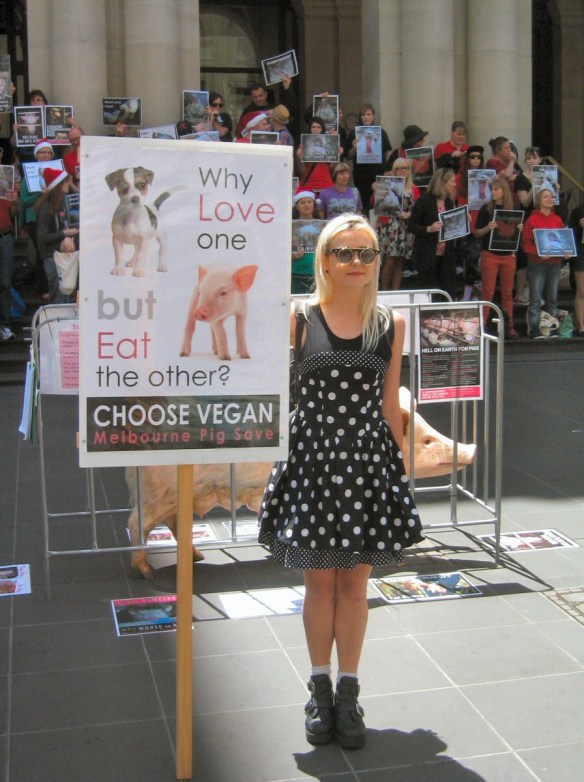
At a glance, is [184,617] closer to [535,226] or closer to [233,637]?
[233,637]

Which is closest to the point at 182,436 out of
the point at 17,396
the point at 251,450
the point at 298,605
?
the point at 251,450

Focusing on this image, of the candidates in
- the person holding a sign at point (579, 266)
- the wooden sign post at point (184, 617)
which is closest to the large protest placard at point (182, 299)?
the wooden sign post at point (184, 617)

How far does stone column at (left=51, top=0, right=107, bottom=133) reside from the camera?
14805mm

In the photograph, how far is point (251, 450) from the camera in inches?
164

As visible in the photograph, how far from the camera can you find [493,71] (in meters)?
16.6

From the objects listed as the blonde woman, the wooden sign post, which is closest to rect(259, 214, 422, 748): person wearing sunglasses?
the wooden sign post

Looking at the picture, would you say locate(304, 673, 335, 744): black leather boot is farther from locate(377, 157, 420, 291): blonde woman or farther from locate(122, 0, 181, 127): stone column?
locate(122, 0, 181, 127): stone column

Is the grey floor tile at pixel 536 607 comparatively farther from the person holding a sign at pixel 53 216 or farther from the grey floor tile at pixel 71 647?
the person holding a sign at pixel 53 216

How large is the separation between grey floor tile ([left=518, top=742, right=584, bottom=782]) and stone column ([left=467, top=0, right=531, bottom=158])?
1300 cm

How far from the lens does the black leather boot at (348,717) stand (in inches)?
174

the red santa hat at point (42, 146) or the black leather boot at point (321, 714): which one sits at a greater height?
the red santa hat at point (42, 146)

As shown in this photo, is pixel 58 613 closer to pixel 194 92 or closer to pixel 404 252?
pixel 404 252

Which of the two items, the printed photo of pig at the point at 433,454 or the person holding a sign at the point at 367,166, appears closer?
the printed photo of pig at the point at 433,454

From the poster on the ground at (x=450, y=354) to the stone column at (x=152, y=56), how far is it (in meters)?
9.50
